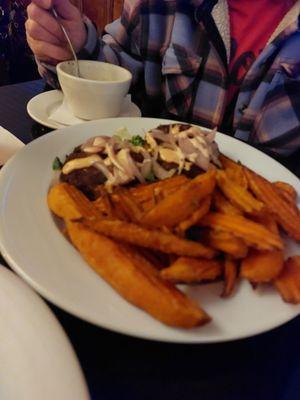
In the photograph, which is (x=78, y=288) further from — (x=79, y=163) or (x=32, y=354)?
(x=79, y=163)

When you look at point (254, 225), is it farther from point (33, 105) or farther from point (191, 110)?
point (191, 110)

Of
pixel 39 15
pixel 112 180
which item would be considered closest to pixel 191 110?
pixel 39 15

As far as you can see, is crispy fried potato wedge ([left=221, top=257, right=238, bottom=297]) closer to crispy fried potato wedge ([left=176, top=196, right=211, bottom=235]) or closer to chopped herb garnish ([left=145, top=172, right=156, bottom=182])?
crispy fried potato wedge ([left=176, top=196, right=211, bottom=235])

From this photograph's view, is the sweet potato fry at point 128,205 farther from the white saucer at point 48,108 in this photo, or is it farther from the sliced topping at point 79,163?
the white saucer at point 48,108

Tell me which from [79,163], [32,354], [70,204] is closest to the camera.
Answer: [32,354]

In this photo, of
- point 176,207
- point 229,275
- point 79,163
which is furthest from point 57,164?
point 229,275
